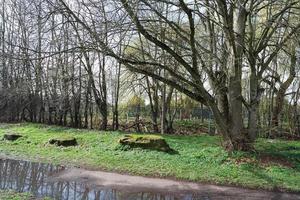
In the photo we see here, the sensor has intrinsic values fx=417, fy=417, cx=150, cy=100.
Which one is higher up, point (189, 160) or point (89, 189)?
point (189, 160)

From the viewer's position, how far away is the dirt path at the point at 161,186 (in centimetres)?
1062

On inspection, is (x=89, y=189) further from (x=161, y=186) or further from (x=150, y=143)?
(x=150, y=143)

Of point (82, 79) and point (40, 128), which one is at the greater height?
point (82, 79)

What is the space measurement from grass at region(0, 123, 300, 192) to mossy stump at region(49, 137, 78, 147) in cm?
27

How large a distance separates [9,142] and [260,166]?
11.0m

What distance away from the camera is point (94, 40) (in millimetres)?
13203

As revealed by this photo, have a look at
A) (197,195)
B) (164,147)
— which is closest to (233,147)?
(164,147)

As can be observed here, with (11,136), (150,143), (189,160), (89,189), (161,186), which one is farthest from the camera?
(11,136)

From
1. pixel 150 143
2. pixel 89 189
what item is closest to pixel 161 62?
pixel 150 143

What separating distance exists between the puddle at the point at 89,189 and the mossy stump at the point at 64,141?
4.19 m

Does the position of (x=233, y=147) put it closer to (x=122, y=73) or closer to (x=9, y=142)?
(x=9, y=142)

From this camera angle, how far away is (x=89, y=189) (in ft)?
34.4

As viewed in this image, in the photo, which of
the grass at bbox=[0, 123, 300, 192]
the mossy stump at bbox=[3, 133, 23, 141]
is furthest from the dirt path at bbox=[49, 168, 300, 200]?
the mossy stump at bbox=[3, 133, 23, 141]

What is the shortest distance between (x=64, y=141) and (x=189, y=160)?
5644 millimetres
